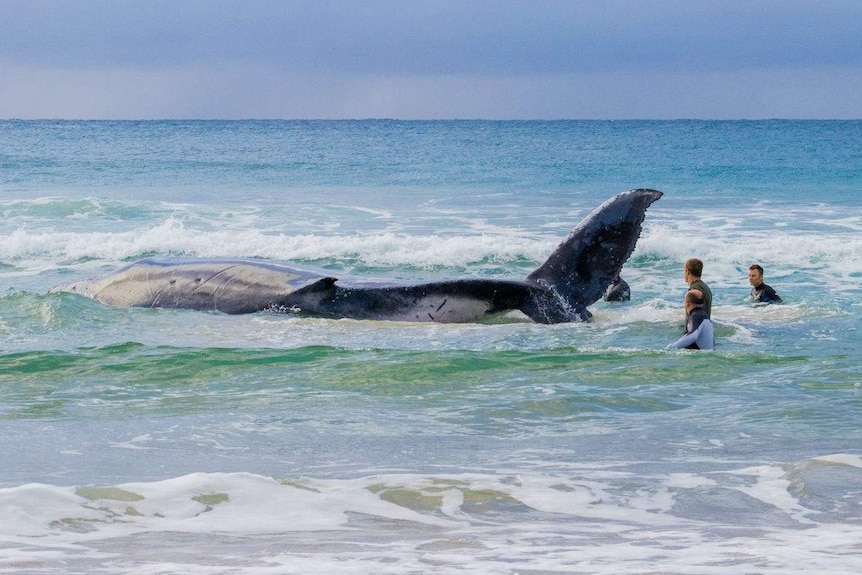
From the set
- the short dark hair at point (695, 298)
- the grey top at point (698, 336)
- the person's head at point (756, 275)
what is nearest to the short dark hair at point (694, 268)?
the short dark hair at point (695, 298)

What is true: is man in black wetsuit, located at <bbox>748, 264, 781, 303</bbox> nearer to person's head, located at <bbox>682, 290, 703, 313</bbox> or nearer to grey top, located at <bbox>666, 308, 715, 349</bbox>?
person's head, located at <bbox>682, 290, 703, 313</bbox>

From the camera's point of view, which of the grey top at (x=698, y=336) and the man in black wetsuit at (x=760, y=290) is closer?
the grey top at (x=698, y=336)

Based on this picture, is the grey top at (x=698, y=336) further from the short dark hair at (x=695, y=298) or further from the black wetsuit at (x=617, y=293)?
the black wetsuit at (x=617, y=293)

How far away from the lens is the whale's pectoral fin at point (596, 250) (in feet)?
35.6

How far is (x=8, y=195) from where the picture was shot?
Result: 37.1 m

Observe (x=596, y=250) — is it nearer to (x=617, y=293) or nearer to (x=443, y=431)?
(x=617, y=293)

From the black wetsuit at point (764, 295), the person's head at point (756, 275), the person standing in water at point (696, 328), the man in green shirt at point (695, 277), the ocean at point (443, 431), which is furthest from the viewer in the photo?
the black wetsuit at point (764, 295)

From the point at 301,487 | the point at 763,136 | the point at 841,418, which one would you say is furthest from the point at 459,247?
the point at 763,136

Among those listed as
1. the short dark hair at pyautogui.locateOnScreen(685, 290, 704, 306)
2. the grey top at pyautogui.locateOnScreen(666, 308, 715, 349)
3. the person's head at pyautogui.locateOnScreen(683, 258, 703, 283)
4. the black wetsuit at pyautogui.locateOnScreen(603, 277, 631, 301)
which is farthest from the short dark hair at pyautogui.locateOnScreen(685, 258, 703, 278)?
the black wetsuit at pyautogui.locateOnScreen(603, 277, 631, 301)

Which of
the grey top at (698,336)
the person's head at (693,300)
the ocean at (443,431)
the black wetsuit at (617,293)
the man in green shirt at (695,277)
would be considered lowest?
the ocean at (443,431)

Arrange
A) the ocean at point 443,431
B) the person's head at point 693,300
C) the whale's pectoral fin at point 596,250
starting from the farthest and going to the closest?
the person's head at point 693,300 → the whale's pectoral fin at point 596,250 → the ocean at point 443,431

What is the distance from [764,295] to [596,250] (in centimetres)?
394

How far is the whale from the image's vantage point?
1100cm

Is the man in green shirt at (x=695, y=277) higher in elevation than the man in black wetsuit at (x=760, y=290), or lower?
higher
